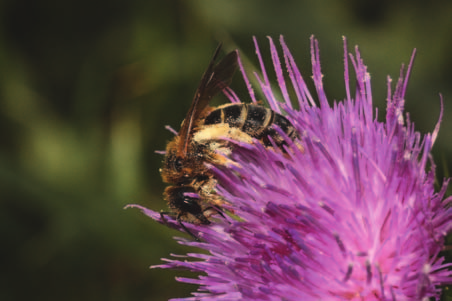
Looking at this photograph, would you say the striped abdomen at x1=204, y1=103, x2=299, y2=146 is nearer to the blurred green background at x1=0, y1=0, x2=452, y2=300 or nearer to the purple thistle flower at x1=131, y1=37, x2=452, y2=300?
the purple thistle flower at x1=131, y1=37, x2=452, y2=300

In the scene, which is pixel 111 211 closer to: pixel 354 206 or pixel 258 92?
pixel 258 92

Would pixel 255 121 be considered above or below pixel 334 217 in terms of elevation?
above

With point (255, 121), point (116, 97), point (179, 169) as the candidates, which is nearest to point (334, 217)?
point (255, 121)

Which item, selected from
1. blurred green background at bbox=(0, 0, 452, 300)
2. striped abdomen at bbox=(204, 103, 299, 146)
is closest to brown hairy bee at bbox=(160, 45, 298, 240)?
striped abdomen at bbox=(204, 103, 299, 146)

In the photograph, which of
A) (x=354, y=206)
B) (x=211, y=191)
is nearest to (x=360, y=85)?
(x=354, y=206)

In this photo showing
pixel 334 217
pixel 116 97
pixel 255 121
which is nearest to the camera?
pixel 334 217

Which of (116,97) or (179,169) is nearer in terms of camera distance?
(179,169)

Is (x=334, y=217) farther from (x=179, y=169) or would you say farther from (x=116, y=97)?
(x=116, y=97)

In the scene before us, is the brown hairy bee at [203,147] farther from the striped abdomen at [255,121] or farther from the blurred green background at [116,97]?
the blurred green background at [116,97]
